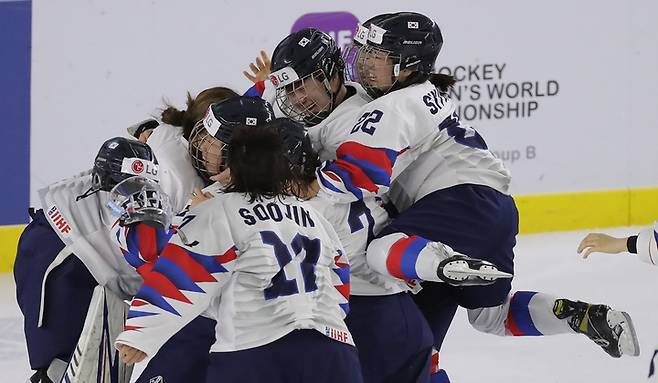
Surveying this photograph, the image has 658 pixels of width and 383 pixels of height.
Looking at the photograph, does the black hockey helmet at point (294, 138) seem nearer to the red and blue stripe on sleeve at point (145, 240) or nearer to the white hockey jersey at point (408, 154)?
the white hockey jersey at point (408, 154)

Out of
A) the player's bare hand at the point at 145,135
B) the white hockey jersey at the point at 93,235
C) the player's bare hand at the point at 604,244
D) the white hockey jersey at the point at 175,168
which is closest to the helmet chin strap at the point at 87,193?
the white hockey jersey at the point at 93,235

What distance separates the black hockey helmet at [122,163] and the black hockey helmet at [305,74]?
0.44m

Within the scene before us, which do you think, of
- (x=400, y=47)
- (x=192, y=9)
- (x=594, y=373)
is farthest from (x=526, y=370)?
(x=192, y=9)

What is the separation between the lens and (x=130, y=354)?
2.83 m

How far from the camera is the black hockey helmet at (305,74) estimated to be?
135 inches

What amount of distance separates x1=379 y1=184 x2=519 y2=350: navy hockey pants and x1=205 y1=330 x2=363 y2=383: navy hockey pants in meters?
0.62

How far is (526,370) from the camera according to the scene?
4496 millimetres

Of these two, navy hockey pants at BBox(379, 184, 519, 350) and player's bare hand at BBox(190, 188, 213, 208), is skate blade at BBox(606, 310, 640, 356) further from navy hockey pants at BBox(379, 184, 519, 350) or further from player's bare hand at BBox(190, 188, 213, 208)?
player's bare hand at BBox(190, 188, 213, 208)

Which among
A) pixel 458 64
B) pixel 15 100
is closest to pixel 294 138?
pixel 15 100

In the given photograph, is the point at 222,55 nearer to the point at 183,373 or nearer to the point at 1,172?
the point at 1,172

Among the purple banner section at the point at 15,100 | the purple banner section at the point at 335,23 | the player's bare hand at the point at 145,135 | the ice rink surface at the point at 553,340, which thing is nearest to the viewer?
the player's bare hand at the point at 145,135

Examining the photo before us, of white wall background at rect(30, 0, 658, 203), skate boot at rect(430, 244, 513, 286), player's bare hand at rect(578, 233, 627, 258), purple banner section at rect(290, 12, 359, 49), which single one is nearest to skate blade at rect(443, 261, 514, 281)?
skate boot at rect(430, 244, 513, 286)

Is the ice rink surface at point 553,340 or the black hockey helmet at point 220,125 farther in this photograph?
the ice rink surface at point 553,340

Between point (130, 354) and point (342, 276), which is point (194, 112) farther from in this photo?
point (130, 354)
